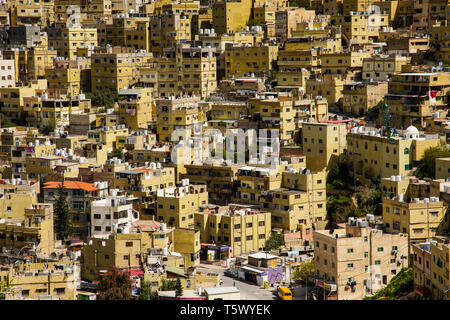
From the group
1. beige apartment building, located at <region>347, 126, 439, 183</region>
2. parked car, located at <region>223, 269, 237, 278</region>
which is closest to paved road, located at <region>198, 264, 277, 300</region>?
parked car, located at <region>223, 269, 237, 278</region>

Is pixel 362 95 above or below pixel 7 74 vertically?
below

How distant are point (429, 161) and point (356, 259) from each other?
20.8 ft

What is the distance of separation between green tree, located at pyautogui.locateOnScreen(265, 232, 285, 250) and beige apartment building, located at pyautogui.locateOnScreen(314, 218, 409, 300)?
12.3ft

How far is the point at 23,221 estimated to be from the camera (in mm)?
29531

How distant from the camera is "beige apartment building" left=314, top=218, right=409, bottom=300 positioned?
25.3m

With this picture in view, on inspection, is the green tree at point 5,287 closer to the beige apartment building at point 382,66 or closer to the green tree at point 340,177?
the green tree at point 340,177

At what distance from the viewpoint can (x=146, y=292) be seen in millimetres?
24672

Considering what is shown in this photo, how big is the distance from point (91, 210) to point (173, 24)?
20.9 m

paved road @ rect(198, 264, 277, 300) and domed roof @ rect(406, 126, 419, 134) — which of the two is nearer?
paved road @ rect(198, 264, 277, 300)

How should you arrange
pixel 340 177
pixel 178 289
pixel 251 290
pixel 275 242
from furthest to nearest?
1. pixel 340 177
2. pixel 275 242
3. pixel 251 290
4. pixel 178 289

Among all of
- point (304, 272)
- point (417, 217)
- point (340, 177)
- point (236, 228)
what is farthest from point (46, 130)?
point (417, 217)

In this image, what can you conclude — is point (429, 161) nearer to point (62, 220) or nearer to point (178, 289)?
point (178, 289)

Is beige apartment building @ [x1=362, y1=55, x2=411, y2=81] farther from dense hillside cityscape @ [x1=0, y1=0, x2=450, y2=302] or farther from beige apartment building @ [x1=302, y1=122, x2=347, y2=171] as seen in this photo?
beige apartment building @ [x1=302, y1=122, x2=347, y2=171]

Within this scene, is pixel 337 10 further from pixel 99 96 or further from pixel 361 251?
pixel 361 251
